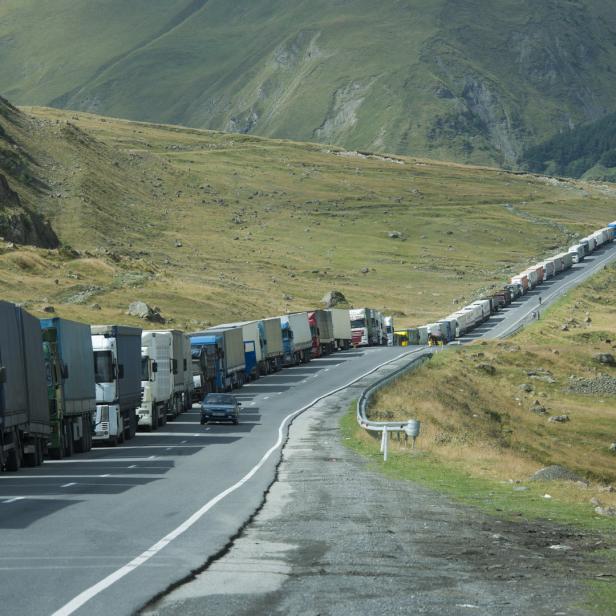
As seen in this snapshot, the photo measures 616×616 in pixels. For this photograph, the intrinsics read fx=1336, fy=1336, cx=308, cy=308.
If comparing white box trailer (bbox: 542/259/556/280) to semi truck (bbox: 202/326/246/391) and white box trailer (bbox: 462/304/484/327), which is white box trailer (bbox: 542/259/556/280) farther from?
semi truck (bbox: 202/326/246/391)

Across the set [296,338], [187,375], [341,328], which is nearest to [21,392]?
[187,375]

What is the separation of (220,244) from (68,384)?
389 feet

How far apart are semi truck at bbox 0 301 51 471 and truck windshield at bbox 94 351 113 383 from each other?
6996mm

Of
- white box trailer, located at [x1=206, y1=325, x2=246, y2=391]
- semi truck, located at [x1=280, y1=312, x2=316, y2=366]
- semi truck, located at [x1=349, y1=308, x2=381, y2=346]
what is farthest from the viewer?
semi truck, located at [x1=349, y1=308, x2=381, y2=346]

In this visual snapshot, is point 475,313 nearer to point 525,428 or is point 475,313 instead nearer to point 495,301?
point 495,301

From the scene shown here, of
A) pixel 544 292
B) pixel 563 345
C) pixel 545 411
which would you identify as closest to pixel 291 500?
pixel 545 411

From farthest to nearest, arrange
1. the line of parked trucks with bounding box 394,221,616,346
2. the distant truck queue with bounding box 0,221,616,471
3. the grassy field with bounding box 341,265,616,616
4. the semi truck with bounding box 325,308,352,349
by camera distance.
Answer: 1. the line of parked trucks with bounding box 394,221,616,346
2. the semi truck with bounding box 325,308,352,349
3. the distant truck queue with bounding box 0,221,616,471
4. the grassy field with bounding box 341,265,616,616

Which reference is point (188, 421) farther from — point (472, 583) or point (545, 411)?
point (472, 583)

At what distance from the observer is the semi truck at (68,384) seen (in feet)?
115

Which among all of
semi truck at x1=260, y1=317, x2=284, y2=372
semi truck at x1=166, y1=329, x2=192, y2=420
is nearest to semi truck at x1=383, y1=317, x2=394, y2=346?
semi truck at x1=260, y1=317, x2=284, y2=372

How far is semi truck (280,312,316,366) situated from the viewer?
278 ft

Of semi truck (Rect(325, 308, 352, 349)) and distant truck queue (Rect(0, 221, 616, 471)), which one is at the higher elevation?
semi truck (Rect(325, 308, 352, 349))

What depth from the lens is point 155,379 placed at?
48.6 m

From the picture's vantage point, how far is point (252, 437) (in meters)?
43.8
